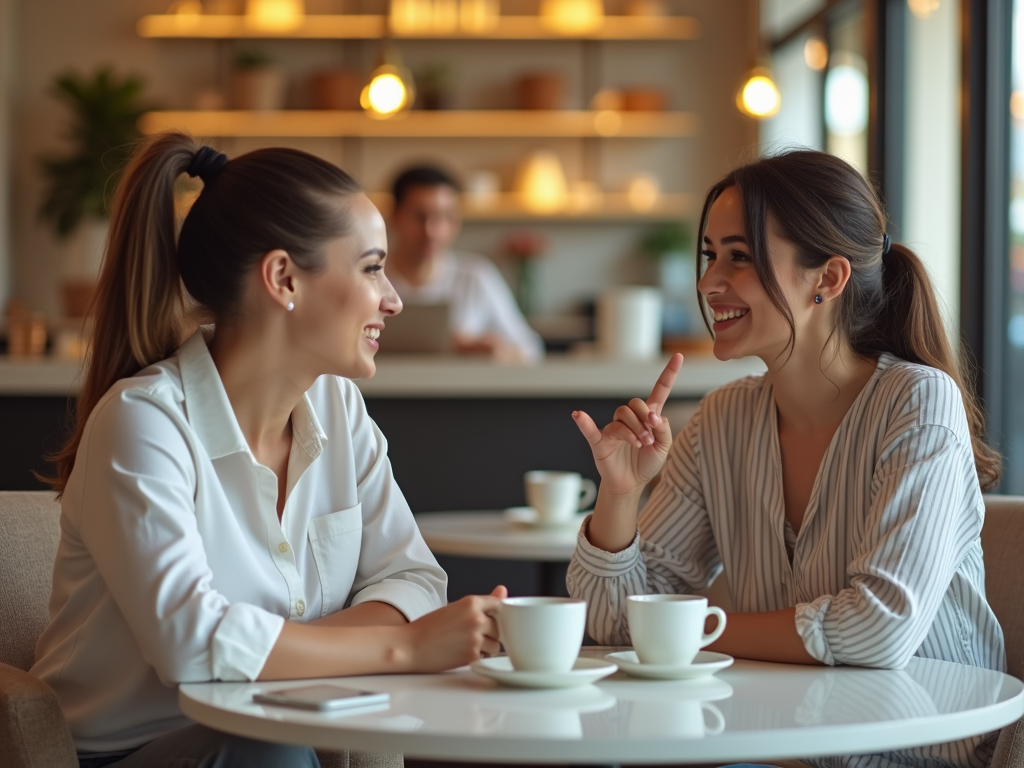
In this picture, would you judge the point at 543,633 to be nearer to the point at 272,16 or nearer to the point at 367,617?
the point at 367,617

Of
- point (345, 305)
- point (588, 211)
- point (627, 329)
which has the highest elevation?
point (588, 211)

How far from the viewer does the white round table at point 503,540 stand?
2.33 meters

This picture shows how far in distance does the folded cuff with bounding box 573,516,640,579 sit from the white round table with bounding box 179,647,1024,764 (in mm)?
331

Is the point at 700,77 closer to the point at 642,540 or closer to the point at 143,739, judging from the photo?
the point at 642,540

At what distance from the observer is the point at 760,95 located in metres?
5.00

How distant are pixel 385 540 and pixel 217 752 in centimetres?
43

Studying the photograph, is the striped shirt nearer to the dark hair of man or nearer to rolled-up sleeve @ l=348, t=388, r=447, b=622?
rolled-up sleeve @ l=348, t=388, r=447, b=622

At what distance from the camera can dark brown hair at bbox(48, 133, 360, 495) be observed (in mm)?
1511

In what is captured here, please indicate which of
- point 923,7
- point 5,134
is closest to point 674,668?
point 923,7

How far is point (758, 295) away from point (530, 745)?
2.73 feet

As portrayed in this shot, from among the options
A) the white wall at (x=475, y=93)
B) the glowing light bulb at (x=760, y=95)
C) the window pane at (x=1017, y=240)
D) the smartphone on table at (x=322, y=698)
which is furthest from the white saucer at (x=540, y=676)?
the white wall at (x=475, y=93)

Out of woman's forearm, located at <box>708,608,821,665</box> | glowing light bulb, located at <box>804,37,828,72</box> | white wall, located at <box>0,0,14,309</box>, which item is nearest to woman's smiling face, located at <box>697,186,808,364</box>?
woman's forearm, located at <box>708,608,821,665</box>

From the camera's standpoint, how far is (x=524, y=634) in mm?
1202

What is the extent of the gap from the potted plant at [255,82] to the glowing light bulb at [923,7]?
325 centimetres
